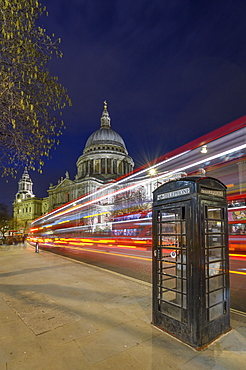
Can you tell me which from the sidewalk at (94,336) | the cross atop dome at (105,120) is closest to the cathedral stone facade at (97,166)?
the cross atop dome at (105,120)

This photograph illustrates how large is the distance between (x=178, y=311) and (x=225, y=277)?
36.7 inches

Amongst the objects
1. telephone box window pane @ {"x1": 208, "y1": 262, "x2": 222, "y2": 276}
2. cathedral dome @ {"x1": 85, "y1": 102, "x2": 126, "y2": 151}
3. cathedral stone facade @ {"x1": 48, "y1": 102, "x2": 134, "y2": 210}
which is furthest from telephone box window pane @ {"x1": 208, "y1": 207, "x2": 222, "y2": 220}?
cathedral dome @ {"x1": 85, "y1": 102, "x2": 126, "y2": 151}

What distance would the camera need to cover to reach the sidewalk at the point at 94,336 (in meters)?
2.96

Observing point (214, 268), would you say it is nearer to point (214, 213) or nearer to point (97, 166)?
point (214, 213)

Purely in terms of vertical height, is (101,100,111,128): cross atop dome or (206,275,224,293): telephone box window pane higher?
(101,100,111,128): cross atop dome

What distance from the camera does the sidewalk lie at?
2961 millimetres

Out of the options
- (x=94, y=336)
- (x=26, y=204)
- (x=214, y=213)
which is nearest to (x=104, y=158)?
(x=26, y=204)

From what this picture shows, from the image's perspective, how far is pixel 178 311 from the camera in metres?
3.70

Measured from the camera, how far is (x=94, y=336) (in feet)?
11.9

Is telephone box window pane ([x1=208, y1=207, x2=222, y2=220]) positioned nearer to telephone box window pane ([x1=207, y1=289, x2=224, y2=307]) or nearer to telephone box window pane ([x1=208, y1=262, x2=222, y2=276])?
telephone box window pane ([x1=208, y1=262, x2=222, y2=276])

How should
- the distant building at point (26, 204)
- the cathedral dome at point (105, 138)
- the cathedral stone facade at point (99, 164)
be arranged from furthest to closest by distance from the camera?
the distant building at point (26, 204) < the cathedral dome at point (105, 138) < the cathedral stone facade at point (99, 164)

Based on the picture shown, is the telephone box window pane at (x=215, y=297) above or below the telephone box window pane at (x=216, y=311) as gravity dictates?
above

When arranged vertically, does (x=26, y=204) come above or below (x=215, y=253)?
above

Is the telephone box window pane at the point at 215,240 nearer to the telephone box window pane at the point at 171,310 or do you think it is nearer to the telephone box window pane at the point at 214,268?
the telephone box window pane at the point at 214,268
